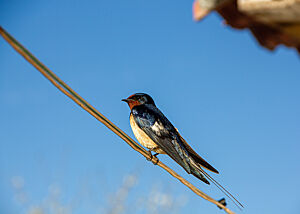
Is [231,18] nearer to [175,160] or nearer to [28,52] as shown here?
[28,52]

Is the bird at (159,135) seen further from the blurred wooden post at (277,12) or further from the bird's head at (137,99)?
the blurred wooden post at (277,12)

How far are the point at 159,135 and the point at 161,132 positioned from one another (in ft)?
0.18

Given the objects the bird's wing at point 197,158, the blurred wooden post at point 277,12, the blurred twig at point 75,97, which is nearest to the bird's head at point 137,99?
the bird's wing at point 197,158

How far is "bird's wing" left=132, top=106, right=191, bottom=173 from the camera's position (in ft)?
15.6

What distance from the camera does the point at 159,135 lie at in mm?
5078

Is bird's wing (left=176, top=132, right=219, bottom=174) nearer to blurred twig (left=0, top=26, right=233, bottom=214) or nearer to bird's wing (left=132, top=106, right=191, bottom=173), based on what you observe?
bird's wing (left=132, top=106, right=191, bottom=173)

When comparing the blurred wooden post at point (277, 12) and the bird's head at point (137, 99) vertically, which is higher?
the bird's head at point (137, 99)

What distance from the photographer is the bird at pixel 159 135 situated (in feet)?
15.3

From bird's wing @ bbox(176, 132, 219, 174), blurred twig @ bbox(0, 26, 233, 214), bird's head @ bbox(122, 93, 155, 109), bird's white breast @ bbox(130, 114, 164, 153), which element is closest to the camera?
blurred twig @ bbox(0, 26, 233, 214)

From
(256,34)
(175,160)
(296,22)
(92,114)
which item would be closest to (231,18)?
(256,34)

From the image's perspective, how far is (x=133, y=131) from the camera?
5.48 meters

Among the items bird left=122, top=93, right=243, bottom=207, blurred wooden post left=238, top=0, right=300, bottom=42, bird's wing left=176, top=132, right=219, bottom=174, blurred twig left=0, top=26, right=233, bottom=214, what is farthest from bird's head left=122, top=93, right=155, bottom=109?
blurred wooden post left=238, top=0, right=300, bottom=42

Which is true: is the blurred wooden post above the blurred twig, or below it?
above

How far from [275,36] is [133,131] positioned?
133 inches
